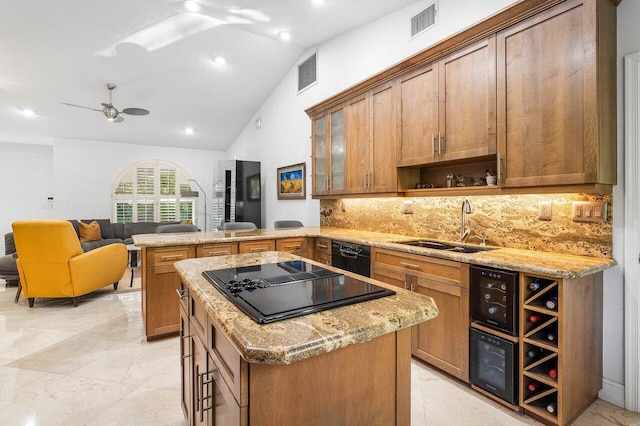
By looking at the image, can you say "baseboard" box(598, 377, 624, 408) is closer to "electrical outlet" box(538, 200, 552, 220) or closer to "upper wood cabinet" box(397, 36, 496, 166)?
"electrical outlet" box(538, 200, 552, 220)

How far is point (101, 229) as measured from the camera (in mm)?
7027

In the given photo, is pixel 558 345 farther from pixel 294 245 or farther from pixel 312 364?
pixel 294 245

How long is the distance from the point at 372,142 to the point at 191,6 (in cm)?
275

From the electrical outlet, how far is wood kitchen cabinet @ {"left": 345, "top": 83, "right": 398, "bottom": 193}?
1.18m

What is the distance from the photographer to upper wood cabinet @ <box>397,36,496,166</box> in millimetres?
2365

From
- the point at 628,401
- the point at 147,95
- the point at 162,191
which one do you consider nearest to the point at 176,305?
the point at 628,401

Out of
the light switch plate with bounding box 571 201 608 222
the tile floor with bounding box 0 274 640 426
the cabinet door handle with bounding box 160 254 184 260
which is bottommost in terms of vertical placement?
Answer: the tile floor with bounding box 0 274 640 426

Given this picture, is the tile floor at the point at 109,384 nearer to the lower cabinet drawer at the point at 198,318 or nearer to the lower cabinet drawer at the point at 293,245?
the lower cabinet drawer at the point at 198,318

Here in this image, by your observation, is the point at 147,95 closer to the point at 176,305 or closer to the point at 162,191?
the point at 162,191

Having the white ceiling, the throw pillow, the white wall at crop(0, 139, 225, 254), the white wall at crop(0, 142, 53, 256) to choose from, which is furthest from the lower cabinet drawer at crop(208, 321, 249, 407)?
the white wall at crop(0, 142, 53, 256)

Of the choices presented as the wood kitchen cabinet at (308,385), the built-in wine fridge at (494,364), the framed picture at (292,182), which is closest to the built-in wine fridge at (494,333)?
the built-in wine fridge at (494,364)

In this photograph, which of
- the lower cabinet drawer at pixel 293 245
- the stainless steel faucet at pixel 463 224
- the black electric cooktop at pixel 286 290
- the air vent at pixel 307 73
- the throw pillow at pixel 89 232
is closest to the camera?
the black electric cooktop at pixel 286 290

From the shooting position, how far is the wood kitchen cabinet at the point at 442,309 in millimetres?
2172

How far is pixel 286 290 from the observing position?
1235 millimetres
